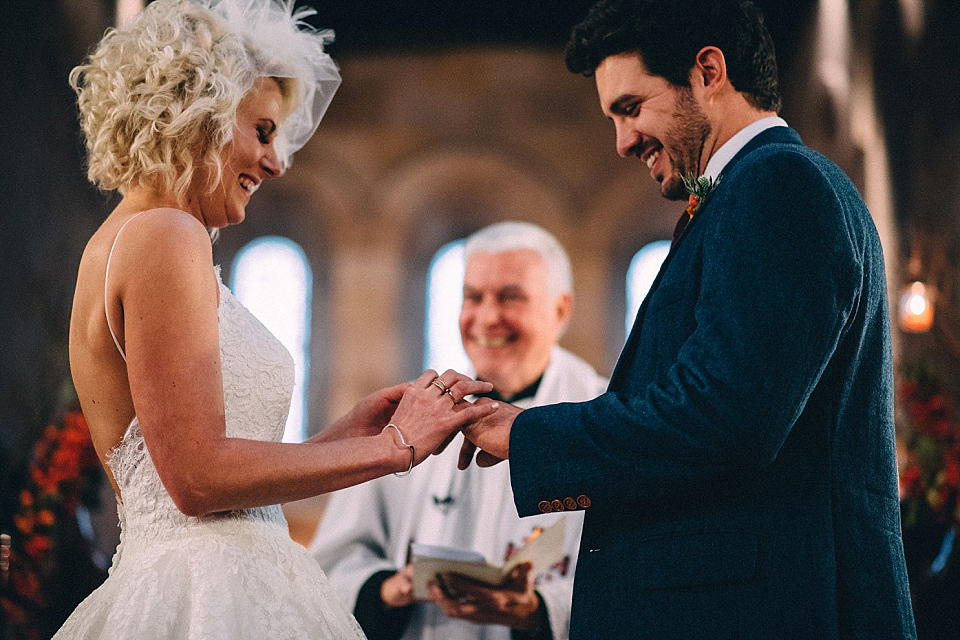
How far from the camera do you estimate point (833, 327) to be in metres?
1.55

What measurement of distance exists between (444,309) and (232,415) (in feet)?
27.3

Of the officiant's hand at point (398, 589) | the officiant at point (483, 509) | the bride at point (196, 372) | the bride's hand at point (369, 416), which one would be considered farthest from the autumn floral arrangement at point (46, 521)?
the bride at point (196, 372)

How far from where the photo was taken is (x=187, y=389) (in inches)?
64.2

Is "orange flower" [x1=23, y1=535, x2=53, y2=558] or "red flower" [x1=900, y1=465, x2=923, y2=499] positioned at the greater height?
"red flower" [x1=900, y1=465, x2=923, y2=499]

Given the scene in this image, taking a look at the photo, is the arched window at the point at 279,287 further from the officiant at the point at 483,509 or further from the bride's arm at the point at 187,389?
the bride's arm at the point at 187,389

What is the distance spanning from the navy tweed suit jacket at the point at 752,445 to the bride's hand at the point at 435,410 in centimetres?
23

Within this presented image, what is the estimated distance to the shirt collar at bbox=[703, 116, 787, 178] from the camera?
74.1 inches

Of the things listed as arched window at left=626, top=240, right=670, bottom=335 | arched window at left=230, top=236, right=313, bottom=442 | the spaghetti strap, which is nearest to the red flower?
the spaghetti strap

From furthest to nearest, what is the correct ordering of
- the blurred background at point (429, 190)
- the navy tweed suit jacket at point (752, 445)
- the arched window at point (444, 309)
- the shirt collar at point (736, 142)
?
the arched window at point (444, 309) → the blurred background at point (429, 190) → the shirt collar at point (736, 142) → the navy tweed suit jacket at point (752, 445)

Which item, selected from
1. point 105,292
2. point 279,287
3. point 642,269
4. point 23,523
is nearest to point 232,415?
point 105,292

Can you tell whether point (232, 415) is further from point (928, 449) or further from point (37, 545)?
point (928, 449)

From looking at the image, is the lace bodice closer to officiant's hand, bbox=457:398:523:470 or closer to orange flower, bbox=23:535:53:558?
officiant's hand, bbox=457:398:523:470

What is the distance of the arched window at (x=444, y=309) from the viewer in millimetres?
10000

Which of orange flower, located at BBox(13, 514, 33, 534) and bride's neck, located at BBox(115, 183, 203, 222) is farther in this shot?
orange flower, located at BBox(13, 514, 33, 534)
